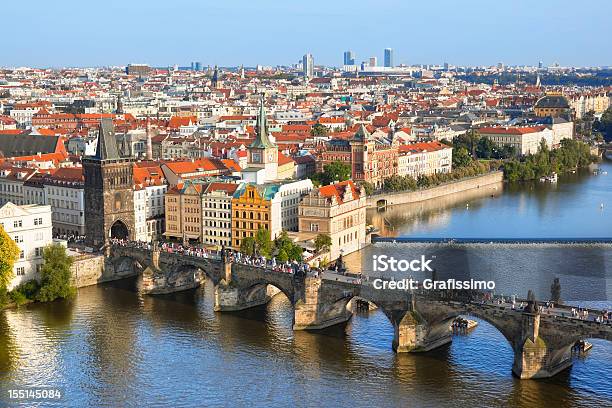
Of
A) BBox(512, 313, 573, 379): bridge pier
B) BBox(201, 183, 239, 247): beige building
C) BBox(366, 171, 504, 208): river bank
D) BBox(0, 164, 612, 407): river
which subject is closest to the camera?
BBox(0, 164, 612, 407): river

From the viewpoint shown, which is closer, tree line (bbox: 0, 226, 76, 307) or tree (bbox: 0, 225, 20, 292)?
tree (bbox: 0, 225, 20, 292)

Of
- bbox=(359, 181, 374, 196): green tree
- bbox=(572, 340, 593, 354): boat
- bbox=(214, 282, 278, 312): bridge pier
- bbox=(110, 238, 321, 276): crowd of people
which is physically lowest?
bbox=(572, 340, 593, 354): boat

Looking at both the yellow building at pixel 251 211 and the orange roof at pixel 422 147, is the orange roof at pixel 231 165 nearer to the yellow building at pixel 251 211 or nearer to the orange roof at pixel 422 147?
the yellow building at pixel 251 211

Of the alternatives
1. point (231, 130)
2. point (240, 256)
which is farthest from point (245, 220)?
point (231, 130)

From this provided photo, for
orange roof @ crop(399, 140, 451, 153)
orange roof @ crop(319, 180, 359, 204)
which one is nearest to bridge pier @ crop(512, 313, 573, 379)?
orange roof @ crop(319, 180, 359, 204)

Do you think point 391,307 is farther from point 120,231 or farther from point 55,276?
point 120,231

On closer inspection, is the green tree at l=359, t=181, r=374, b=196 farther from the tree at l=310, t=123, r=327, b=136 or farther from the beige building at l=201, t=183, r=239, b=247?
the tree at l=310, t=123, r=327, b=136

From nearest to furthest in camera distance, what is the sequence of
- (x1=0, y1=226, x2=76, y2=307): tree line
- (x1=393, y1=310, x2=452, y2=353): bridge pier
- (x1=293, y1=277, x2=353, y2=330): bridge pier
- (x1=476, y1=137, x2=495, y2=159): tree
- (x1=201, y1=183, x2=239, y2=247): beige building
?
(x1=393, y1=310, x2=452, y2=353): bridge pier → (x1=293, y1=277, x2=353, y2=330): bridge pier → (x1=0, y1=226, x2=76, y2=307): tree line → (x1=201, y1=183, x2=239, y2=247): beige building → (x1=476, y1=137, x2=495, y2=159): tree

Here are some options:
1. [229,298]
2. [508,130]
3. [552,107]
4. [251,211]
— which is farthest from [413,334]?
[552,107]
